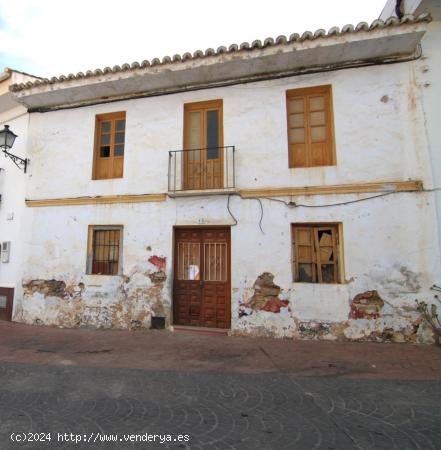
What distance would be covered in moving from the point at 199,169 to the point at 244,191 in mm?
1260

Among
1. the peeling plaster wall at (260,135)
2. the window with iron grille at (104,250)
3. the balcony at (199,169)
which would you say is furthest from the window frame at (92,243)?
the balcony at (199,169)

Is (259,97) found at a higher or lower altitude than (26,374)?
higher

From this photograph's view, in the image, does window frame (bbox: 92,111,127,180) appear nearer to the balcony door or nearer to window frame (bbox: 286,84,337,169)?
the balcony door

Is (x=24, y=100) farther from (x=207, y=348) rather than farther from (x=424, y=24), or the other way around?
(x=424, y=24)

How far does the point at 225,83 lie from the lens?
7172 millimetres

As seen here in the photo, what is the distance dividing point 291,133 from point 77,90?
523 cm

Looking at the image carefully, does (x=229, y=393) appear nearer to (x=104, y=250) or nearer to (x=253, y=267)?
(x=253, y=267)

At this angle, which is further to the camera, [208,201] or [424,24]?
[208,201]

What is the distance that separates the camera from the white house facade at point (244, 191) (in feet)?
20.0

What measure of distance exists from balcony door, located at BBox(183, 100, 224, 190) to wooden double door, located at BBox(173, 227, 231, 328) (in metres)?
1.11

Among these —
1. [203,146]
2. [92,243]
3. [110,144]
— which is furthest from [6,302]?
[203,146]

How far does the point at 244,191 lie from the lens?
6773mm

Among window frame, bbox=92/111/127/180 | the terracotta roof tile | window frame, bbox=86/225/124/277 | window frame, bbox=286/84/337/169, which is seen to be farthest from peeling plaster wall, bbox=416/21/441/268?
window frame, bbox=86/225/124/277

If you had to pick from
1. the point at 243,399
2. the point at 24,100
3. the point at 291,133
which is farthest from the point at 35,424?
the point at 24,100
